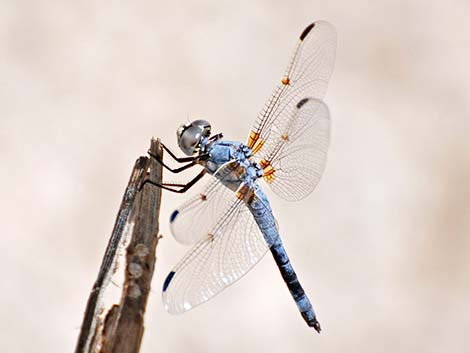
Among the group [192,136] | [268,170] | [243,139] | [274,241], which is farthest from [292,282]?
[243,139]

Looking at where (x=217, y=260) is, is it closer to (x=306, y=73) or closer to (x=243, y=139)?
(x=306, y=73)

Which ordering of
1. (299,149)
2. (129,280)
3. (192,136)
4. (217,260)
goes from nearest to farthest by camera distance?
(129,280) < (217,260) < (192,136) < (299,149)

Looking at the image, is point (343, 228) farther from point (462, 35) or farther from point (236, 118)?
point (462, 35)

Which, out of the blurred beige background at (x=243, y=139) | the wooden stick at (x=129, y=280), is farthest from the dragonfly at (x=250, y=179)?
the blurred beige background at (x=243, y=139)

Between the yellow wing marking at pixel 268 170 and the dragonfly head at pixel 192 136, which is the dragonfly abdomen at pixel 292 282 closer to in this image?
the yellow wing marking at pixel 268 170

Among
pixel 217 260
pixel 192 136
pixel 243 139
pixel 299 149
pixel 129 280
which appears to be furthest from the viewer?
pixel 243 139

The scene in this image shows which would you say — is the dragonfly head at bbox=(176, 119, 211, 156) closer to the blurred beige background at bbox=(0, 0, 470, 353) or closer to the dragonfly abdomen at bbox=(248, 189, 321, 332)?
the dragonfly abdomen at bbox=(248, 189, 321, 332)
